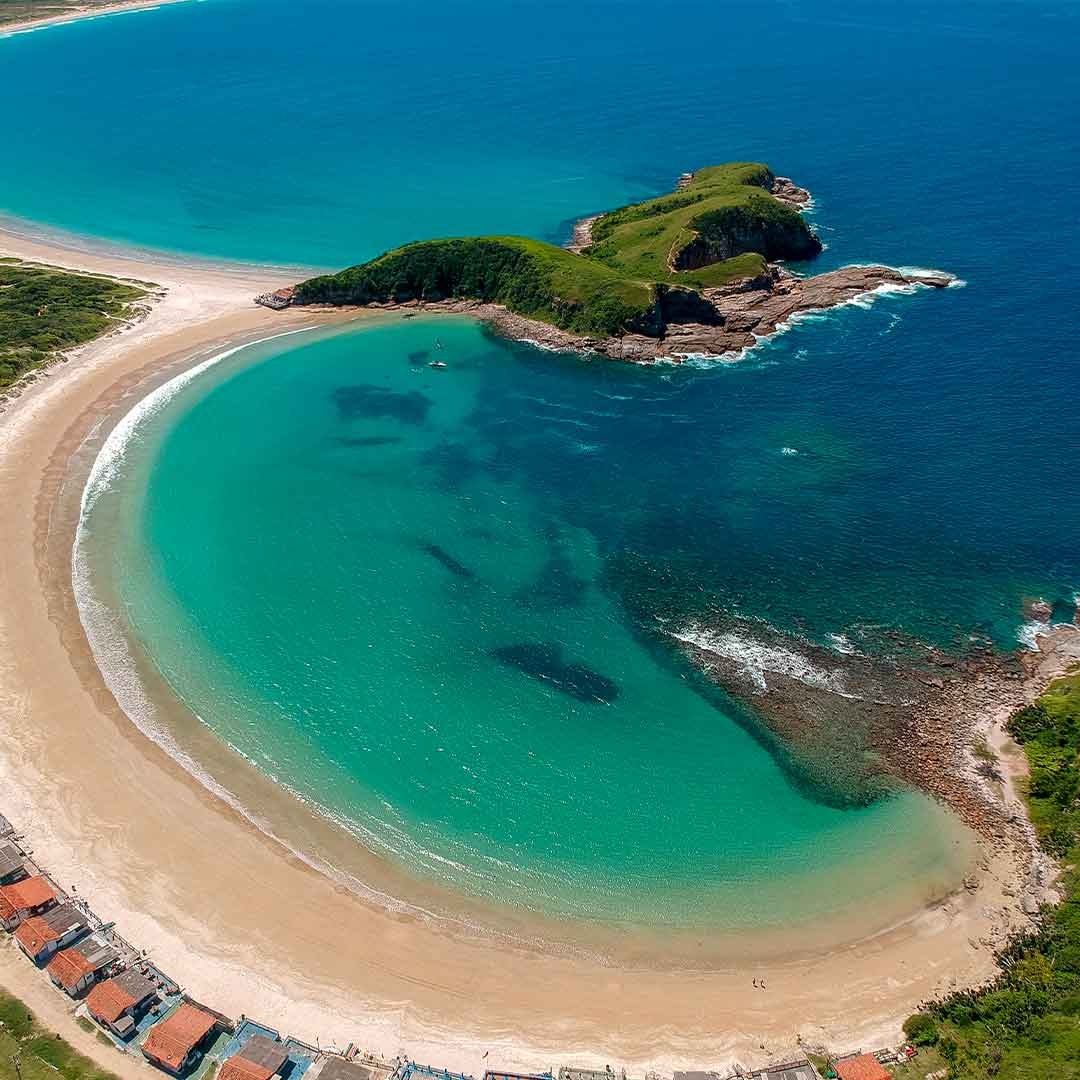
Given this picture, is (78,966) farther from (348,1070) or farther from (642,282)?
(642,282)

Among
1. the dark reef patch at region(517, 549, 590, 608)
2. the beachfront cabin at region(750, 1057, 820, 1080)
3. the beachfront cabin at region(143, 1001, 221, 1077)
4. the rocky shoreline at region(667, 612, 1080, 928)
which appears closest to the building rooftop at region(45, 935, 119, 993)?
the beachfront cabin at region(143, 1001, 221, 1077)

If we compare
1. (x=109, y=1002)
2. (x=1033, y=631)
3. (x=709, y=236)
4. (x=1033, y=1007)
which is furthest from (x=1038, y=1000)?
(x=709, y=236)

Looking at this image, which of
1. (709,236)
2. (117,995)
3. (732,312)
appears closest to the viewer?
(117,995)

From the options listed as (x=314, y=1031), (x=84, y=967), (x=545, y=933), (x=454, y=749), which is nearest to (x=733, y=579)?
(x=454, y=749)

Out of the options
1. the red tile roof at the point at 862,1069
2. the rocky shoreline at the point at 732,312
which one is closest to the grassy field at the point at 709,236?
the rocky shoreline at the point at 732,312

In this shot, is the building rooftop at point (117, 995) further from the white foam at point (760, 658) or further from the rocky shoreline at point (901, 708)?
the white foam at point (760, 658)

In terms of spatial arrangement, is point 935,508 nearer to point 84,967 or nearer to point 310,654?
point 310,654

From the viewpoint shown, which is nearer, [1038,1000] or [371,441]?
[1038,1000]
